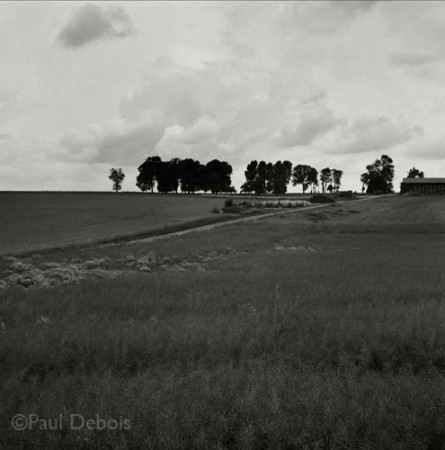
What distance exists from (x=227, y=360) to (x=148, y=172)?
7080 inches

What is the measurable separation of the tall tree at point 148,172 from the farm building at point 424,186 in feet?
299

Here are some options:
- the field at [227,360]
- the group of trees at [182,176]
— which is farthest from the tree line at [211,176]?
the field at [227,360]

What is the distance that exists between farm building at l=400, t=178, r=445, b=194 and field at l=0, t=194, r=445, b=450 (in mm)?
155037

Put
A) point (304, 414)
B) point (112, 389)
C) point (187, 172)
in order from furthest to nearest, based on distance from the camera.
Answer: point (187, 172) < point (112, 389) < point (304, 414)

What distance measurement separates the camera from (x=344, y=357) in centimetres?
1018

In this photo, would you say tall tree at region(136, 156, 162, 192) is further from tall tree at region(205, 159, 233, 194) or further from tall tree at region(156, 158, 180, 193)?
tall tree at region(205, 159, 233, 194)

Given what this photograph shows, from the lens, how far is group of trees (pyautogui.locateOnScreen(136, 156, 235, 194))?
18338 centimetres

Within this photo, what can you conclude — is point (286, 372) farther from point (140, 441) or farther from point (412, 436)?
point (140, 441)

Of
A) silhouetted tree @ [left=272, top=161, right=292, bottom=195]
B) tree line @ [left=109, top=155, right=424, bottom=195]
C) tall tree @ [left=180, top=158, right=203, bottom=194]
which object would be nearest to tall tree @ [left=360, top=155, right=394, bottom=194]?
tree line @ [left=109, top=155, right=424, bottom=195]

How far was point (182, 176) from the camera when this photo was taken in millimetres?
186250

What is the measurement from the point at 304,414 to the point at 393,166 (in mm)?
195626

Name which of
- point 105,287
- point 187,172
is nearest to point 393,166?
point 187,172

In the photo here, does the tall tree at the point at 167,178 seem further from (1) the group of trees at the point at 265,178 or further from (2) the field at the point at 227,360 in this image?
(2) the field at the point at 227,360

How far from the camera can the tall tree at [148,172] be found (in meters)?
186
